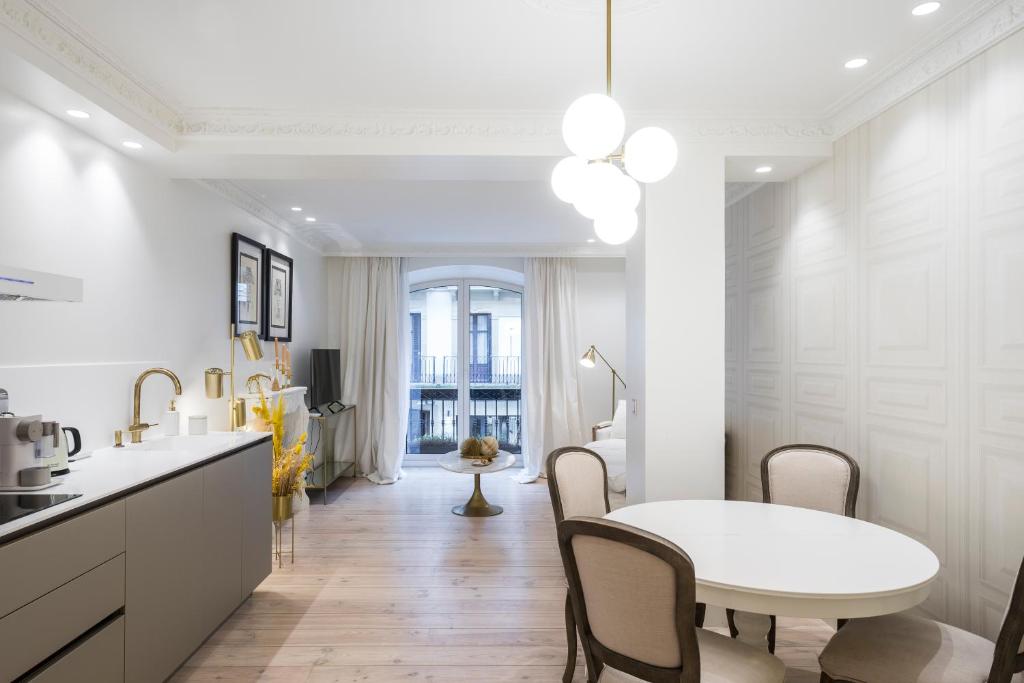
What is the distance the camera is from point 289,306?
5191mm

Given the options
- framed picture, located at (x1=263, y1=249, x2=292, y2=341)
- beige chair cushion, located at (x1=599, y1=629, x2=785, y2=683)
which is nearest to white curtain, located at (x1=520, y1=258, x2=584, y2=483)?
framed picture, located at (x1=263, y1=249, x2=292, y2=341)

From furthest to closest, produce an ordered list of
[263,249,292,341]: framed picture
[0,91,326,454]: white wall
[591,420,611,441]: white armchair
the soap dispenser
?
[591,420,611,441]: white armchair
[263,249,292,341]: framed picture
the soap dispenser
[0,91,326,454]: white wall

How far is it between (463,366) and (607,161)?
516 cm

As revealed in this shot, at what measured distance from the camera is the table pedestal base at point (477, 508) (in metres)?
4.84

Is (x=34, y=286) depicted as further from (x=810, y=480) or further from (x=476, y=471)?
(x=476, y=471)

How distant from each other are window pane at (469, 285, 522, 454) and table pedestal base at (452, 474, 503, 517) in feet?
6.23

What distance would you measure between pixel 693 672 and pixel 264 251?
14.1 feet

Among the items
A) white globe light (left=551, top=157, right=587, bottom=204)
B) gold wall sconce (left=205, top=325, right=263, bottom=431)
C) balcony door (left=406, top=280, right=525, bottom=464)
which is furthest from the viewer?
balcony door (left=406, top=280, right=525, bottom=464)

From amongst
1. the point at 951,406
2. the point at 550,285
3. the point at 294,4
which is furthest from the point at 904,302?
the point at 550,285

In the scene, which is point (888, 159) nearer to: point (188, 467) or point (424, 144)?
point (424, 144)

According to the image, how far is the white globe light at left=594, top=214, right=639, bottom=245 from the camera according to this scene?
1.88 m

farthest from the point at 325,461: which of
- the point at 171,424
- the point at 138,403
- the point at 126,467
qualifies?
the point at 126,467

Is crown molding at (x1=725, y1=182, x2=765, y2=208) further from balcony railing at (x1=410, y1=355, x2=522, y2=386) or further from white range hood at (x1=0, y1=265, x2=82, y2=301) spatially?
white range hood at (x1=0, y1=265, x2=82, y2=301)

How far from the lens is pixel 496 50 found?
2.38 meters
